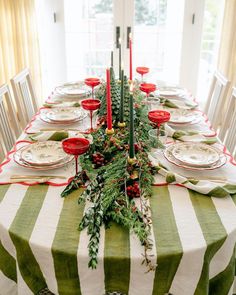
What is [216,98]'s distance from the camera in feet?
7.96

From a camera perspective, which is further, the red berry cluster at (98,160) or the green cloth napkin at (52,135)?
the green cloth napkin at (52,135)

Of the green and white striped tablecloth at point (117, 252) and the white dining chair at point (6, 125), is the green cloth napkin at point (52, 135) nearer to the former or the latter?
the white dining chair at point (6, 125)

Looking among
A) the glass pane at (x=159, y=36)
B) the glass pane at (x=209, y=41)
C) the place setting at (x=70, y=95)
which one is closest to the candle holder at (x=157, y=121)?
the place setting at (x=70, y=95)

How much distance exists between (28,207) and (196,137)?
89cm

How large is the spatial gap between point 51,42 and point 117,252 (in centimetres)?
272

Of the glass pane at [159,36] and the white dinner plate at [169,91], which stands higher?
the glass pane at [159,36]

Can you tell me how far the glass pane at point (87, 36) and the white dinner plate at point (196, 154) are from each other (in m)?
1.88

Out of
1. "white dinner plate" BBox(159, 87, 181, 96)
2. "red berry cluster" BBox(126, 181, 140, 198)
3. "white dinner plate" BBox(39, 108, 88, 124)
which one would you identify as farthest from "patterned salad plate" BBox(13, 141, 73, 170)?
"white dinner plate" BBox(159, 87, 181, 96)

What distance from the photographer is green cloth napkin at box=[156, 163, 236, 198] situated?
1.30 m

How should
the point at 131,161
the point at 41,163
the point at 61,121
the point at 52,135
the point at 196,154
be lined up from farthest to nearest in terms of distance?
the point at 61,121, the point at 52,135, the point at 196,154, the point at 41,163, the point at 131,161

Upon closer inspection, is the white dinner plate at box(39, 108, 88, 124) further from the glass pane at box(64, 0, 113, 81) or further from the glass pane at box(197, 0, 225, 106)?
the glass pane at box(197, 0, 225, 106)

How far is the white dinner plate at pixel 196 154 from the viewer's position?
1500 mm

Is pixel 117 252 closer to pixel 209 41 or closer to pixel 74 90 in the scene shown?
pixel 74 90

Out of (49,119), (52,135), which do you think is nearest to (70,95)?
(49,119)
